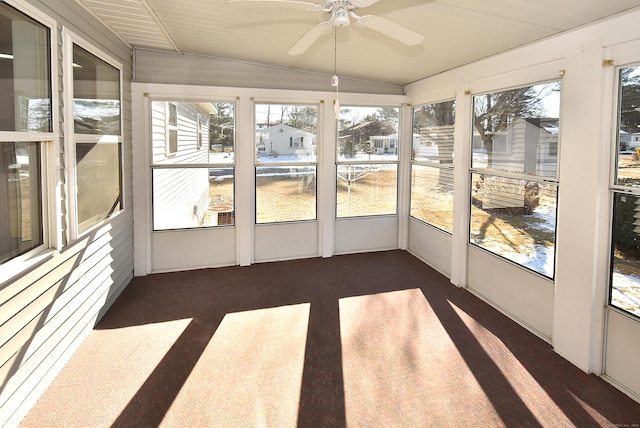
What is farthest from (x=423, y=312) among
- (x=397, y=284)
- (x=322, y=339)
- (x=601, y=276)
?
(x=601, y=276)

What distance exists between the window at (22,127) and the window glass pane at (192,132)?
7.57ft

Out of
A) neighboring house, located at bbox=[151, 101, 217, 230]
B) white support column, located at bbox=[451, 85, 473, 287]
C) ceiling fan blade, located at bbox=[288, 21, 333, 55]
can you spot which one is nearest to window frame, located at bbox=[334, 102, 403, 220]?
white support column, located at bbox=[451, 85, 473, 287]

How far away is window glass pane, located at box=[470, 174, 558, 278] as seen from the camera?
11.2 feet

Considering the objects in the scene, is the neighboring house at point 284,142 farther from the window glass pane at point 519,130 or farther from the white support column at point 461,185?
the window glass pane at point 519,130

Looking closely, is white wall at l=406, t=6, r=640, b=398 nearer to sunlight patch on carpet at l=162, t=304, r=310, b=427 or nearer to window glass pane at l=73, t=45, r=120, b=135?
sunlight patch on carpet at l=162, t=304, r=310, b=427

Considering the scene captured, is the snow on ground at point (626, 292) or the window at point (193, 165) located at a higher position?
the window at point (193, 165)

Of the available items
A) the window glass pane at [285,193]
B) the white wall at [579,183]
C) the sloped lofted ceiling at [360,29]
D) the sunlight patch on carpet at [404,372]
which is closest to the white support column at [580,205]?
the white wall at [579,183]

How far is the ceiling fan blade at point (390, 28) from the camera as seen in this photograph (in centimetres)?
229

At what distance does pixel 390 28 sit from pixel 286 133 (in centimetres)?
314

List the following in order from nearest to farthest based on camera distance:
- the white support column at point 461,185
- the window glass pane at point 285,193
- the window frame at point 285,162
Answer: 1. the white support column at point 461,185
2. the window frame at point 285,162
3. the window glass pane at point 285,193

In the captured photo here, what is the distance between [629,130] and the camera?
2.65 meters

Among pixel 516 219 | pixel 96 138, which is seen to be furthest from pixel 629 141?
pixel 96 138

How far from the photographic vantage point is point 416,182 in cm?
580

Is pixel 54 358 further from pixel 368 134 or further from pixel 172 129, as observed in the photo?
pixel 368 134
